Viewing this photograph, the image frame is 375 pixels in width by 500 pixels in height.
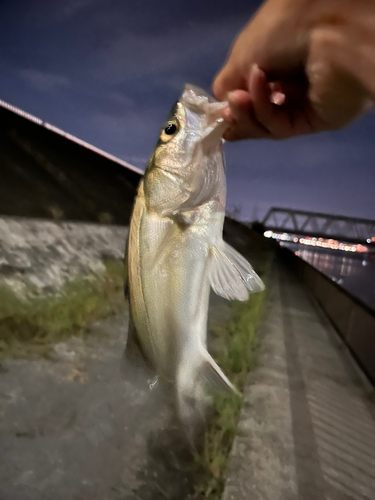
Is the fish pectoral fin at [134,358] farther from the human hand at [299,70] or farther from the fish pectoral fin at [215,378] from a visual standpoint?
the human hand at [299,70]

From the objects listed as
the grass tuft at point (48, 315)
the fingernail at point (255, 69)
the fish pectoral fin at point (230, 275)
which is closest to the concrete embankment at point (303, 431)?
the fish pectoral fin at point (230, 275)

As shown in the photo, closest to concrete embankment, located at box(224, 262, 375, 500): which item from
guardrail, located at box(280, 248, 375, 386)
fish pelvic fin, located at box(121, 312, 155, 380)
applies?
guardrail, located at box(280, 248, 375, 386)

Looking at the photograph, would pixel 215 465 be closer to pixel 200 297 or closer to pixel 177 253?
pixel 200 297

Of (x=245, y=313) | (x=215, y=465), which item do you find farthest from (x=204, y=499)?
(x=245, y=313)

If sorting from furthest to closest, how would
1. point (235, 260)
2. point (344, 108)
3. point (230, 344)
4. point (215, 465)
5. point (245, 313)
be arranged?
point (245, 313) < point (230, 344) < point (215, 465) < point (235, 260) < point (344, 108)

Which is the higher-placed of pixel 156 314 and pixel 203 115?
pixel 203 115

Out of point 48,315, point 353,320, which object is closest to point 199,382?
point 48,315
